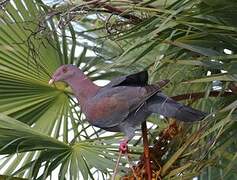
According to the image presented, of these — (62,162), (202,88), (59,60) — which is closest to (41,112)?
(59,60)

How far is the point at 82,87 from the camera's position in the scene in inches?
74.0

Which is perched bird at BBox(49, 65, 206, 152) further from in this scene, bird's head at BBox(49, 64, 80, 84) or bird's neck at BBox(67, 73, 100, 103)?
bird's head at BBox(49, 64, 80, 84)

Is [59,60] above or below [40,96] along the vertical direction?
above

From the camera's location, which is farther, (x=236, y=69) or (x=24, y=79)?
(x=24, y=79)

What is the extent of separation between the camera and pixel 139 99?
1.70 m

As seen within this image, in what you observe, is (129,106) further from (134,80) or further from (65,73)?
(65,73)

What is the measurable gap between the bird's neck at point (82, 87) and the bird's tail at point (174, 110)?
0.22 metres

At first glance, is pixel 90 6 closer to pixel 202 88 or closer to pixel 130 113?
pixel 130 113

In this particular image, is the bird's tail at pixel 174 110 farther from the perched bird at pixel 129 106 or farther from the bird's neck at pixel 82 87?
the bird's neck at pixel 82 87

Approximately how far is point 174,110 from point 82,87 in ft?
1.09

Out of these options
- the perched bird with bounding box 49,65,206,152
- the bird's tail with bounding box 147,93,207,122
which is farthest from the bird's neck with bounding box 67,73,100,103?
the bird's tail with bounding box 147,93,207,122

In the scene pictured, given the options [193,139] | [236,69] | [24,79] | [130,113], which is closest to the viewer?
[236,69]

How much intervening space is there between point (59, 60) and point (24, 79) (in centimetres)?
19

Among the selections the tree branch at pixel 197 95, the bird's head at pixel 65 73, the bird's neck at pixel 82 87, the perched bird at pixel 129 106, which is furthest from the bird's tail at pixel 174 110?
the bird's head at pixel 65 73
